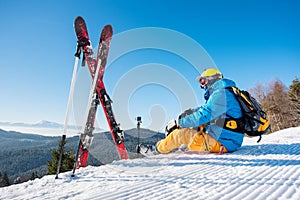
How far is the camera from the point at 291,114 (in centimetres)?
2945

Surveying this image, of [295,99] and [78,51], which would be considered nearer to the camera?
[78,51]

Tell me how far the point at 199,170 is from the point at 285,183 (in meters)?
1.07

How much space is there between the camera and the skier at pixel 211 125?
4051 millimetres

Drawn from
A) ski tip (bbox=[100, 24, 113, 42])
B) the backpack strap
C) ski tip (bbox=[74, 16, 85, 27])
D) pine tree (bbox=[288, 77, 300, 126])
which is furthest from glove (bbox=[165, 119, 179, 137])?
pine tree (bbox=[288, 77, 300, 126])

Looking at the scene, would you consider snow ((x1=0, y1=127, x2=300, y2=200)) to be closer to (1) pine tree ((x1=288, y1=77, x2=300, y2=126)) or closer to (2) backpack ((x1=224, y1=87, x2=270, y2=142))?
(2) backpack ((x1=224, y1=87, x2=270, y2=142))

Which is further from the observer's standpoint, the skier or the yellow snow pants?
the yellow snow pants

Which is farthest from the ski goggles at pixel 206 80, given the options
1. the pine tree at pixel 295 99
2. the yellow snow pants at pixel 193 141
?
the pine tree at pixel 295 99

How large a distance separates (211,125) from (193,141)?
1.68ft

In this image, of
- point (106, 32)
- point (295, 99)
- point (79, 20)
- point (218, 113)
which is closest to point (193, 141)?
point (218, 113)

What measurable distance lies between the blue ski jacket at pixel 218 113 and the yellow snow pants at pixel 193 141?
13cm

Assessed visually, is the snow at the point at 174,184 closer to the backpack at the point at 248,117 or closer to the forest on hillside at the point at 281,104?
the backpack at the point at 248,117

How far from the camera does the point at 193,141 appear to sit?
171 inches

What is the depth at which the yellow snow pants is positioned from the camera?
4.34 m

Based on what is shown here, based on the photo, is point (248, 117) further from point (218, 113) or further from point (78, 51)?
point (78, 51)
